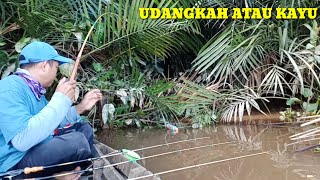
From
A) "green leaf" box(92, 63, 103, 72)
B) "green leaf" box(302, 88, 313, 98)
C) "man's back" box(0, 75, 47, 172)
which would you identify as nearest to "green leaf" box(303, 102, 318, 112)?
"green leaf" box(302, 88, 313, 98)

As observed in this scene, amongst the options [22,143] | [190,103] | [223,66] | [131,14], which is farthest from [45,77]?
[223,66]

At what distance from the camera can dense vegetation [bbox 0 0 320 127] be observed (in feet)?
12.7

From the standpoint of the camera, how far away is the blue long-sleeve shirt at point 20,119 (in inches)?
62.7

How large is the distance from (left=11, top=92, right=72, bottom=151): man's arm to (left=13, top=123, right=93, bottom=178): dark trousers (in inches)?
4.1

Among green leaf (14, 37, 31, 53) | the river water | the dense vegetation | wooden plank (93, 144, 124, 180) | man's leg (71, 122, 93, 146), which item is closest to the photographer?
wooden plank (93, 144, 124, 180)

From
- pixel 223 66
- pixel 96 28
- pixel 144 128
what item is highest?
pixel 96 28

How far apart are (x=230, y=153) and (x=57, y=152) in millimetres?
1671

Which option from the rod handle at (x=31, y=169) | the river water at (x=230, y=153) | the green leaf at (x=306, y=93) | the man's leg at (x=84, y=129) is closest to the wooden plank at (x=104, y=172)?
the man's leg at (x=84, y=129)

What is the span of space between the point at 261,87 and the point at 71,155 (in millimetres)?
3311

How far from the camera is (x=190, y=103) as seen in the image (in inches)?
164

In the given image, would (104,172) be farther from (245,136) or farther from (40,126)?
(245,136)

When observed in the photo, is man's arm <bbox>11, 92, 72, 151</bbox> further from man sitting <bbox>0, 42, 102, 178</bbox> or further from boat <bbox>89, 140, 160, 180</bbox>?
boat <bbox>89, 140, 160, 180</bbox>

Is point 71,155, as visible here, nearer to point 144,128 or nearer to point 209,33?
point 144,128

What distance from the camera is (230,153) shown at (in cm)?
307
